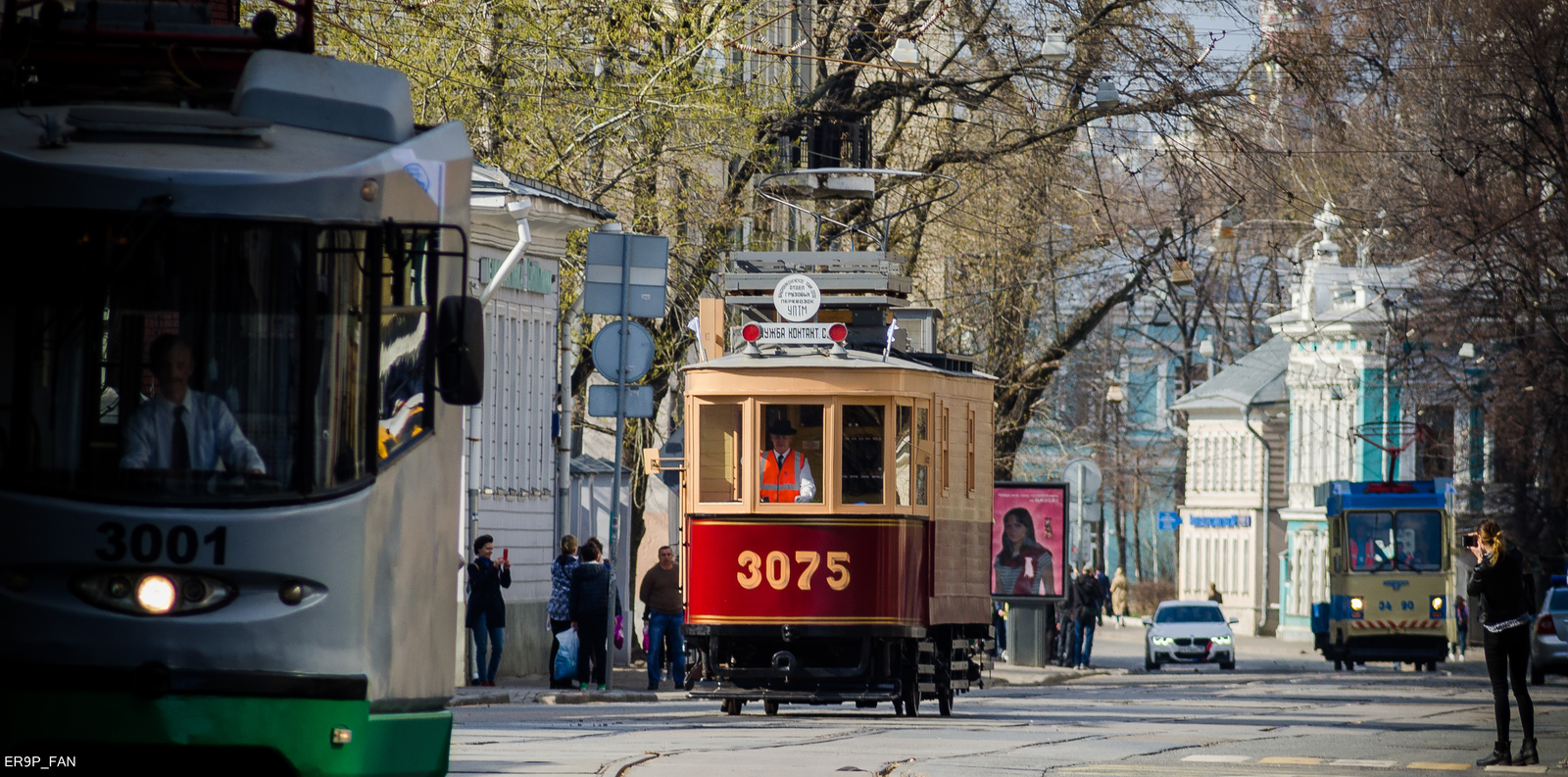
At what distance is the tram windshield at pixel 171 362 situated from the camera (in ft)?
27.8

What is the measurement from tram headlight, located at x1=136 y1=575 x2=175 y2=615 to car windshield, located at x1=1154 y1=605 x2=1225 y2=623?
33845 mm

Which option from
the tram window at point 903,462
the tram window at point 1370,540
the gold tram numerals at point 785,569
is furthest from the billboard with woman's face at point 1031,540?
the gold tram numerals at point 785,569

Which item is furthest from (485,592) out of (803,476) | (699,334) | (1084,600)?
(1084,600)

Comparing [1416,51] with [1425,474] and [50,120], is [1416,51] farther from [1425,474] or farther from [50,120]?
[50,120]

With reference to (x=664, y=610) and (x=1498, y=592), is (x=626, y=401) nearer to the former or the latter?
(x=664, y=610)

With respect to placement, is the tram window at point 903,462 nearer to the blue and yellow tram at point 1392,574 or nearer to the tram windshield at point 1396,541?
the blue and yellow tram at point 1392,574

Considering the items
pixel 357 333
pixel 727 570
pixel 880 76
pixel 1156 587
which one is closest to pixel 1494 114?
pixel 880 76

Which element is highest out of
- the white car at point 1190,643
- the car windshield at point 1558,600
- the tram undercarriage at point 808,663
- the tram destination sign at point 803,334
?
the tram destination sign at point 803,334

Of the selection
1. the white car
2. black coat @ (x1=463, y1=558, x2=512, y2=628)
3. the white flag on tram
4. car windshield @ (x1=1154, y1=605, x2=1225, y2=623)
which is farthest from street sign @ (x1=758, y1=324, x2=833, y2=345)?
car windshield @ (x1=1154, y1=605, x2=1225, y2=623)

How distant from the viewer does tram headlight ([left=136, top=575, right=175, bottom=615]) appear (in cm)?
837

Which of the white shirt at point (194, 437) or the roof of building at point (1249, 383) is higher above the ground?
the roof of building at point (1249, 383)

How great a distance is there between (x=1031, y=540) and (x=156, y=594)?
2423 centimetres

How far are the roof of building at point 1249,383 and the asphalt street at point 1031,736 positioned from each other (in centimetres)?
3968

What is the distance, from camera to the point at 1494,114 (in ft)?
119
